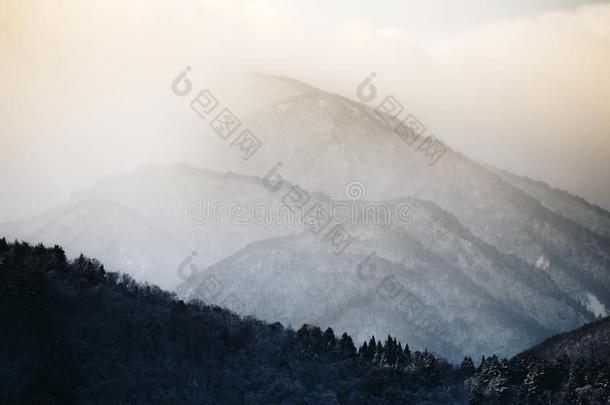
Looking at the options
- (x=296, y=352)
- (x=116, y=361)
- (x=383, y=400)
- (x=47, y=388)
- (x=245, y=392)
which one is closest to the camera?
(x=47, y=388)

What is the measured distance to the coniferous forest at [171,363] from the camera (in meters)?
139

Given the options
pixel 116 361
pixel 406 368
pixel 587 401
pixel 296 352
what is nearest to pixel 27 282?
pixel 116 361

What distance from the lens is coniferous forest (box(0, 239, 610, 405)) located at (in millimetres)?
139375

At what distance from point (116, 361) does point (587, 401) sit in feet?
334

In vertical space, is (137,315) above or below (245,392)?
above

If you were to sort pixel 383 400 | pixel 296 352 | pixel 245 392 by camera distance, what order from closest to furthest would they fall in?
pixel 245 392 → pixel 383 400 → pixel 296 352

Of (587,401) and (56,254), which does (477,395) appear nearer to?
(587,401)

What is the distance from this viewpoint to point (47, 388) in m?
131

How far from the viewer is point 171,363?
520 ft

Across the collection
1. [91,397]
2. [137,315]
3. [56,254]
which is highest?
[56,254]

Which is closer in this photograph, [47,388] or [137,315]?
[47,388]

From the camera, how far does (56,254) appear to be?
581 ft

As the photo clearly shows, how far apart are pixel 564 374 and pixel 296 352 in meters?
Answer: 64.8

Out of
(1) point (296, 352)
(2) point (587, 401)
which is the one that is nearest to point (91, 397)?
(1) point (296, 352)
